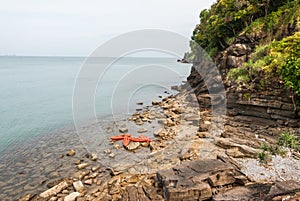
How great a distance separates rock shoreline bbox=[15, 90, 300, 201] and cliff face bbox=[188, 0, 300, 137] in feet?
5.74

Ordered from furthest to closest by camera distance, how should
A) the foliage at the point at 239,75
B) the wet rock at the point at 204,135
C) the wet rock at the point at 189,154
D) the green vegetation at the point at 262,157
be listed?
the foliage at the point at 239,75 < the wet rock at the point at 204,135 < the wet rock at the point at 189,154 < the green vegetation at the point at 262,157

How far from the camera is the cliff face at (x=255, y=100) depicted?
10906 mm

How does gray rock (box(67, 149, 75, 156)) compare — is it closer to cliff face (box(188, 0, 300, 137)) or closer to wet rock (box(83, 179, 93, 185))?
wet rock (box(83, 179, 93, 185))

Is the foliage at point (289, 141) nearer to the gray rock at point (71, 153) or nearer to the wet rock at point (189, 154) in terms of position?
the wet rock at point (189, 154)

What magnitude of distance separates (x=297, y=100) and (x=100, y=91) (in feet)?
103

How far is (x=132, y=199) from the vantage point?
6.52 metres

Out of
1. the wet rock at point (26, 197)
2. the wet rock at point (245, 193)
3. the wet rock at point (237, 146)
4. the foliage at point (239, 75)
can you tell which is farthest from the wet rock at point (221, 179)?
the foliage at point (239, 75)

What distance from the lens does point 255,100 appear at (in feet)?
40.8

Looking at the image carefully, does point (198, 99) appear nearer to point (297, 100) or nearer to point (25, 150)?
point (297, 100)

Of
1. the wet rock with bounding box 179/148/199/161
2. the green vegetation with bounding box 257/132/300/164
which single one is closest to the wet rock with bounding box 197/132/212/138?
the wet rock with bounding box 179/148/199/161

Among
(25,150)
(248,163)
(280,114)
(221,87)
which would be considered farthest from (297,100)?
(25,150)

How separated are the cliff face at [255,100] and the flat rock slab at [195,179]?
523 centimetres

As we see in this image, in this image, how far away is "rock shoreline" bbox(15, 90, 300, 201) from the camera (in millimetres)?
5934

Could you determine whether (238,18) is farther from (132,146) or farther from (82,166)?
(82,166)
